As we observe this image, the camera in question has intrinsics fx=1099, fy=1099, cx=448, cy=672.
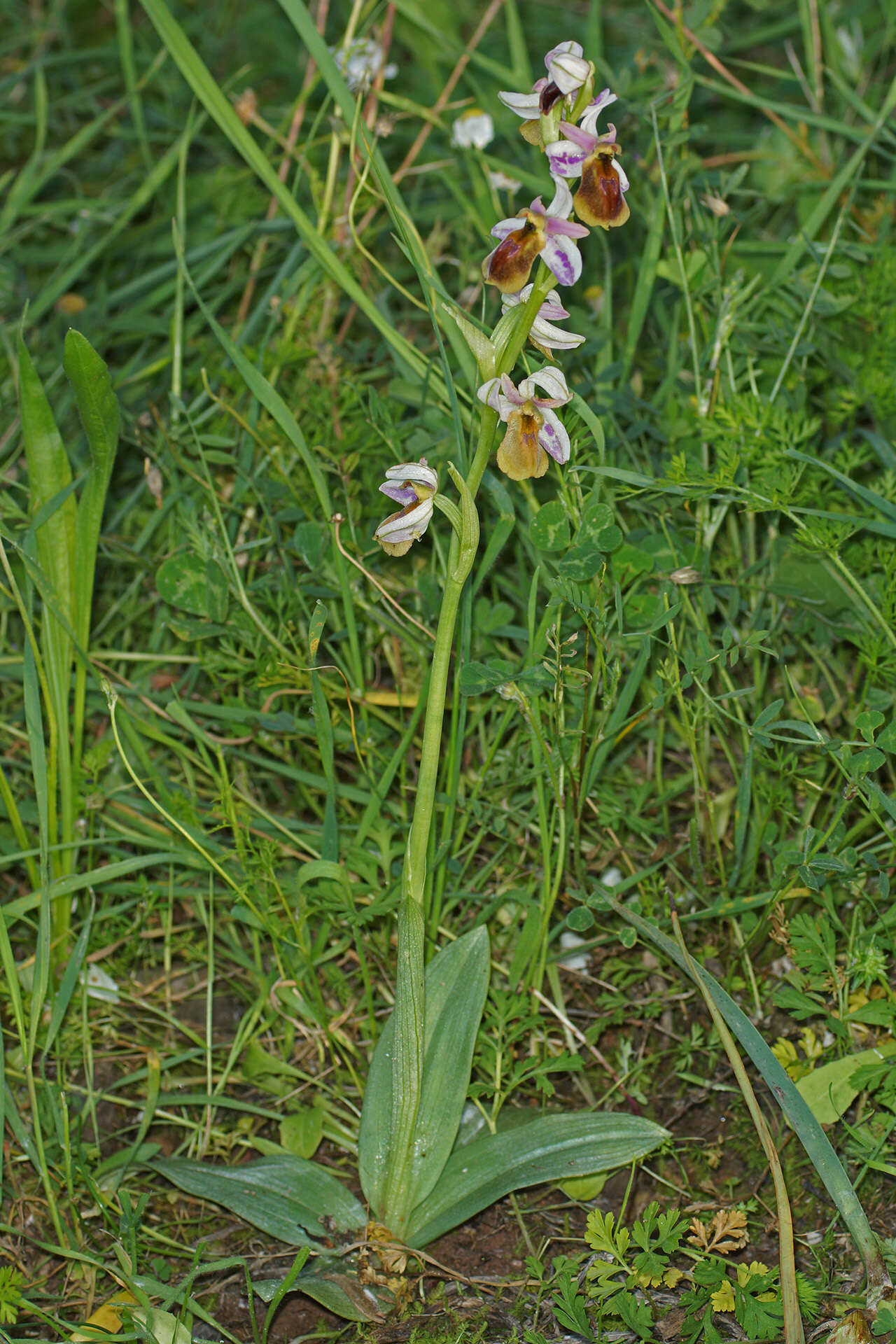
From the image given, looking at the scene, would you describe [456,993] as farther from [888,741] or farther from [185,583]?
[185,583]

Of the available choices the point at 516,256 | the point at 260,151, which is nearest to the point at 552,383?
the point at 516,256

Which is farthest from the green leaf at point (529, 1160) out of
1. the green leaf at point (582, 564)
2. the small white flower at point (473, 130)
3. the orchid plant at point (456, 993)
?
the small white flower at point (473, 130)

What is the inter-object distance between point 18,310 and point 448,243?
1031 mm

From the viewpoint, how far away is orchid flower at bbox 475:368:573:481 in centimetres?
131

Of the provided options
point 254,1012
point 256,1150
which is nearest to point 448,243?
point 254,1012

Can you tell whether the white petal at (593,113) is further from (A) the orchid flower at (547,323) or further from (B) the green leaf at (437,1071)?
(B) the green leaf at (437,1071)

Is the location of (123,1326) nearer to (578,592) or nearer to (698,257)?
(578,592)

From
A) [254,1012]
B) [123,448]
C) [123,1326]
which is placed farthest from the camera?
[123,448]

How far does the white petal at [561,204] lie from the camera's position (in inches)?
47.8

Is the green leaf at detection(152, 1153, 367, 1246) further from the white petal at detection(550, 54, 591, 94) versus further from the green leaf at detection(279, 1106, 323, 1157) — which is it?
the white petal at detection(550, 54, 591, 94)

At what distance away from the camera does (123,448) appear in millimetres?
2332

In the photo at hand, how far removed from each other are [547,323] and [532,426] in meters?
0.13

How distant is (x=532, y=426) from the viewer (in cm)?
133

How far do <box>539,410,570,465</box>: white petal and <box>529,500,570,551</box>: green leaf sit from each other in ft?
0.95
